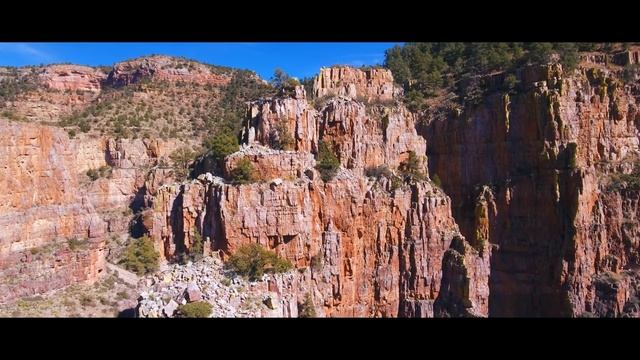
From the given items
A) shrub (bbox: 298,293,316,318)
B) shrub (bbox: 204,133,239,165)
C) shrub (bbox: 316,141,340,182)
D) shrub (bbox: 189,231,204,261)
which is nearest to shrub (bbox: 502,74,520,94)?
shrub (bbox: 316,141,340,182)

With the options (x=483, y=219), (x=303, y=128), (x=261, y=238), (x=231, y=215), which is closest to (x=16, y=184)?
(x=231, y=215)

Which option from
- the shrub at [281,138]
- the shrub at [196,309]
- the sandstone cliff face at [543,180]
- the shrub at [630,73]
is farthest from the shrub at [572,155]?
the shrub at [196,309]

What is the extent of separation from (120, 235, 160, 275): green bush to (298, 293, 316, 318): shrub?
25.0 feet

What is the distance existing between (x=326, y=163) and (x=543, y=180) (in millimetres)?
15003

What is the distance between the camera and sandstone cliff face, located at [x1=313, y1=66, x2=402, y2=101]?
3581 cm

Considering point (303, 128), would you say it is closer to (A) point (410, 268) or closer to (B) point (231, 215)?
(B) point (231, 215)

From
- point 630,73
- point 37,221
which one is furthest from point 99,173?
point 630,73

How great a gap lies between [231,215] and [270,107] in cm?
721

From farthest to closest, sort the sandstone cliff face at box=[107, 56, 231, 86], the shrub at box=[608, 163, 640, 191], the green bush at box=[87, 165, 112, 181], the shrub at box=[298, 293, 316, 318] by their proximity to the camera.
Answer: the sandstone cliff face at box=[107, 56, 231, 86], the green bush at box=[87, 165, 112, 181], the shrub at box=[608, 163, 640, 191], the shrub at box=[298, 293, 316, 318]

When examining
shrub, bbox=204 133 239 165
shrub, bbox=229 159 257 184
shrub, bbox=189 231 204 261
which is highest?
shrub, bbox=204 133 239 165

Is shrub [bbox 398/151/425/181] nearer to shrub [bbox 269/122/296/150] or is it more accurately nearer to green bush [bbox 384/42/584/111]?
green bush [bbox 384/42/584/111]

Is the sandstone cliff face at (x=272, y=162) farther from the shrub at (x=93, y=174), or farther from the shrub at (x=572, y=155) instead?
the shrub at (x=572, y=155)

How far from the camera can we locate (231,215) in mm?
25344
